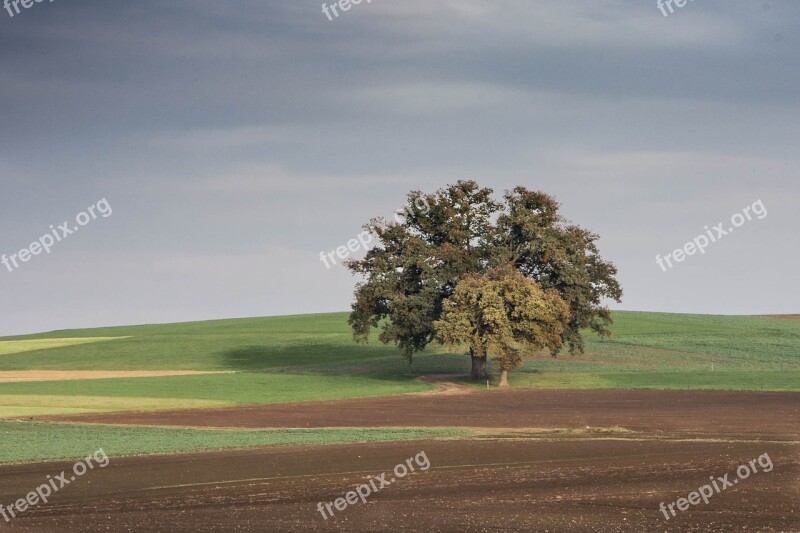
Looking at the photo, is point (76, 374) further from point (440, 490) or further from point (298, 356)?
point (440, 490)

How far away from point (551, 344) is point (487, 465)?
45118 millimetres

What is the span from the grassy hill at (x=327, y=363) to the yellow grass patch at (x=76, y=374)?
3.53 metres

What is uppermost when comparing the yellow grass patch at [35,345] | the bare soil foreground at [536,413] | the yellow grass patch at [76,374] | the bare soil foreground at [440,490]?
the yellow grass patch at [35,345]

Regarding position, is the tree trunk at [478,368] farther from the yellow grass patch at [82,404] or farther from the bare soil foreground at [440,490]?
the bare soil foreground at [440,490]

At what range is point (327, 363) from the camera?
10025cm

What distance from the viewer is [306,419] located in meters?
52.0

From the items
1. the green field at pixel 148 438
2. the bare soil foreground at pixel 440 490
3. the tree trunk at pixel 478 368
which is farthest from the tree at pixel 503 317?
the bare soil foreground at pixel 440 490

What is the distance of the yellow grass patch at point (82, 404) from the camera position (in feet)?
191

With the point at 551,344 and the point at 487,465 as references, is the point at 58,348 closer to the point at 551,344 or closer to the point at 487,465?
the point at 551,344

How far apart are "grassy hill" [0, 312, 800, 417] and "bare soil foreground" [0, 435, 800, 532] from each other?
29416mm

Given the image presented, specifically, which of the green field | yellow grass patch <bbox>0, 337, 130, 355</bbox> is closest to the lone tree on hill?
the green field

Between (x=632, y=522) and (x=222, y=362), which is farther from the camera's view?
(x=222, y=362)

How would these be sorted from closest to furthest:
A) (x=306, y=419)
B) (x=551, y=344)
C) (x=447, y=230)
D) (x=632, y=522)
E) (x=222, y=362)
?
(x=632, y=522), (x=306, y=419), (x=551, y=344), (x=447, y=230), (x=222, y=362)

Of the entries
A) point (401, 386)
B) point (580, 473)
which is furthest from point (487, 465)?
point (401, 386)
